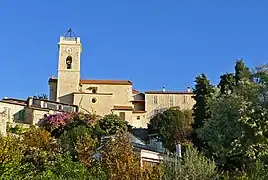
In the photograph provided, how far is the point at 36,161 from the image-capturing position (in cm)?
3077

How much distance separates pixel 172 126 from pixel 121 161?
117 feet

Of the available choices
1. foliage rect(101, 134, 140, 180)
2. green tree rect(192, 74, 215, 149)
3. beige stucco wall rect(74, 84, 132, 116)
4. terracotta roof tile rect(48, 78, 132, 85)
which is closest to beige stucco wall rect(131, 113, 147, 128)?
beige stucco wall rect(74, 84, 132, 116)

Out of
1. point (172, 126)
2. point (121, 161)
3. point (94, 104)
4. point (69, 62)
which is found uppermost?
point (69, 62)

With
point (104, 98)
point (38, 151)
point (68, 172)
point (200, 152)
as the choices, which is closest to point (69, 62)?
point (104, 98)

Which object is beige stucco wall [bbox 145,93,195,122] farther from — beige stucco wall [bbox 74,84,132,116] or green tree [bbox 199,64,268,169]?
green tree [bbox 199,64,268,169]

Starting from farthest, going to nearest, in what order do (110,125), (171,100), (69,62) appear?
1. (171,100)
2. (69,62)
3. (110,125)

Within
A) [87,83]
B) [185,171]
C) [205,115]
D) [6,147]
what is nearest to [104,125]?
[205,115]

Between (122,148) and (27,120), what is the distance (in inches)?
1487

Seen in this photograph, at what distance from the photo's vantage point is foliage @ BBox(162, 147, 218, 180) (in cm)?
1808

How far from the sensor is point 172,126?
54906 mm

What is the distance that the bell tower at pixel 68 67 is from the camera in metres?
66.9

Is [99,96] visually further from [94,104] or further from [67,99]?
[67,99]

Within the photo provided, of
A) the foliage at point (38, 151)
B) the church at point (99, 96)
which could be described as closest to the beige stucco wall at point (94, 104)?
the church at point (99, 96)

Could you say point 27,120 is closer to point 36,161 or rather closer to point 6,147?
point 36,161
